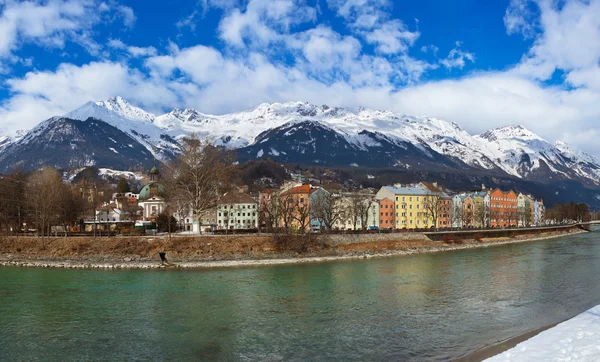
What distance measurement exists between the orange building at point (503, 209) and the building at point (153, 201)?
264 ft

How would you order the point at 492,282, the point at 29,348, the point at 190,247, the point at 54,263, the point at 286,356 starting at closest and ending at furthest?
the point at 286,356
the point at 29,348
the point at 492,282
the point at 54,263
the point at 190,247

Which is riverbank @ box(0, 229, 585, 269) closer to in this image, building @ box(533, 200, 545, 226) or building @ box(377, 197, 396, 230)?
building @ box(377, 197, 396, 230)

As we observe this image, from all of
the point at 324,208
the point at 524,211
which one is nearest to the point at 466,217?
the point at 524,211

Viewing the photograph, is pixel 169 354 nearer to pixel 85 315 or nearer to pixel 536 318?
pixel 85 315

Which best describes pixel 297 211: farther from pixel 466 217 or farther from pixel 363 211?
pixel 466 217

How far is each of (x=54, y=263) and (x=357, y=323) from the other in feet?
124

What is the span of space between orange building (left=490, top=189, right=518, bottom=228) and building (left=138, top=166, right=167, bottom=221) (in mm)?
80505

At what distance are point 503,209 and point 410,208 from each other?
4486cm

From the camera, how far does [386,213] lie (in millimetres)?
100875

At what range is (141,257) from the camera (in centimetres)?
5016

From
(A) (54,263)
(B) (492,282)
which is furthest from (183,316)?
(A) (54,263)

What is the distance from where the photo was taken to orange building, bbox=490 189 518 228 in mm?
123994

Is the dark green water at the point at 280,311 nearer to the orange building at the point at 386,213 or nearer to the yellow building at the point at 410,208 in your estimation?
the orange building at the point at 386,213

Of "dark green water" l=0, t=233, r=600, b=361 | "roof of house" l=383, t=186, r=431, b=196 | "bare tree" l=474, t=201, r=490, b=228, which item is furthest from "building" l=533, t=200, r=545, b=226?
"dark green water" l=0, t=233, r=600, b=361
